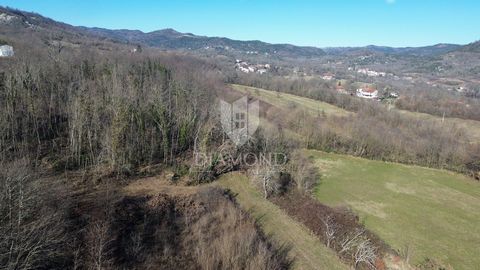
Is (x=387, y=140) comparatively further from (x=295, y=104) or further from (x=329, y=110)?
(x=295, y=104)

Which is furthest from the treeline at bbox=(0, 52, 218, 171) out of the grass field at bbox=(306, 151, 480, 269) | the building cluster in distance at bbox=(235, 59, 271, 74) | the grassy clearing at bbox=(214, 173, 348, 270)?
the building cluster in distance at bbox=(235, 59, 271, 74)

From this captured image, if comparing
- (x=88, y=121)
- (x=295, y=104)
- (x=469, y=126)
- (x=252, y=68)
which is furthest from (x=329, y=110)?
(x=252, y=68)

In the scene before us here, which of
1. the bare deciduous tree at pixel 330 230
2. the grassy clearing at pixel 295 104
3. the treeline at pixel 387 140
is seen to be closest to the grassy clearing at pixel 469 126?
the treeline at pixel 387 140

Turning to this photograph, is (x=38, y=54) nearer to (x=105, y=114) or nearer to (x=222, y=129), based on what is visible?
(x=105, y=114)

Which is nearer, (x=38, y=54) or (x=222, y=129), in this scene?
(x=222, y=129)

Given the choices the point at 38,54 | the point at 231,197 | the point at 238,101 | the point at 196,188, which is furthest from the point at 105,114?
the point at 38,54

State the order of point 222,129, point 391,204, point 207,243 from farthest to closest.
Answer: point 222,129
point 391,204
point 207,243
